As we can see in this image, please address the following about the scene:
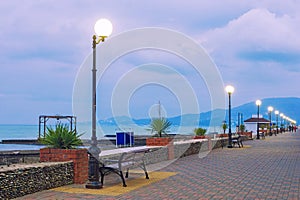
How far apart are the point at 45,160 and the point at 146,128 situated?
7.54 metres

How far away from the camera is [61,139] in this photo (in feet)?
32.9

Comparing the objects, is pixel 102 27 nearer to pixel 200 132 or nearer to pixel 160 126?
pixel 160 126

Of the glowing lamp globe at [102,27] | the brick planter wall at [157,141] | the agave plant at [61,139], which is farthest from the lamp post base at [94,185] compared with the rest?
the brick planter wall at [157,141]

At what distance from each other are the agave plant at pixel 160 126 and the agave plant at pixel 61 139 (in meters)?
6.69

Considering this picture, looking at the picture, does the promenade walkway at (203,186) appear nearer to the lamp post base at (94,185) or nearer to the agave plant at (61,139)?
the lamp post base at (94,185)

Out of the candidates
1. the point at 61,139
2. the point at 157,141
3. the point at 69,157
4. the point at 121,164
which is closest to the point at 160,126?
the point at 157,141

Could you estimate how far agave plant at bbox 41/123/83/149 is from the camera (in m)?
10.0

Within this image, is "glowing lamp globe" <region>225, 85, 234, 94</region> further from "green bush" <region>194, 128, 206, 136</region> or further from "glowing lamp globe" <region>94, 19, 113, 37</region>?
"glowing lamp globe" <region>94, 19, 113, 37</region>

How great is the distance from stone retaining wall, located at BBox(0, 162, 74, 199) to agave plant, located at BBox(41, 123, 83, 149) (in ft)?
2.04

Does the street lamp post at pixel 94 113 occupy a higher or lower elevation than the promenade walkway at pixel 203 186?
higher

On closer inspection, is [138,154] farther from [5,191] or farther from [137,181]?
[5,191]

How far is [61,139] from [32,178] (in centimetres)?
176

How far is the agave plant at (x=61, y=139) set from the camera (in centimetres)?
1003

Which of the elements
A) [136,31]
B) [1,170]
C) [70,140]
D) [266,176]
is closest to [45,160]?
[70,140]
